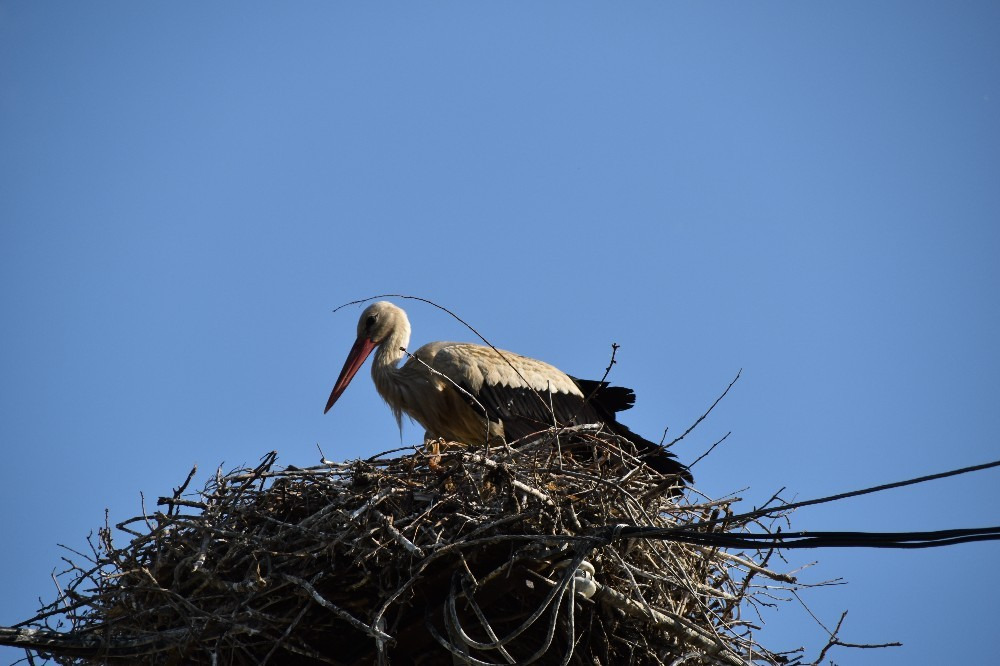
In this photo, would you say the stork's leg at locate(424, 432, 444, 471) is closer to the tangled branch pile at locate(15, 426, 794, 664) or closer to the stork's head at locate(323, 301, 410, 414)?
the tangled branch pile at locate(15, 426, 794, 664)

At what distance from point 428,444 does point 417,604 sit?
3.00ft

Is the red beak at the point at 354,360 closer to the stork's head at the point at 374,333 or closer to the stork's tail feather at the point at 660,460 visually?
the stork's head at the point at 374,333

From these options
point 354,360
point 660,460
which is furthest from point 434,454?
point 354,360

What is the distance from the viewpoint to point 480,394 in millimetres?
6336

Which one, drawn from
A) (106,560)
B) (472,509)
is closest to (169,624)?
(106,560)

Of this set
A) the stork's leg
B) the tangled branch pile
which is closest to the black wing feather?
the stork's leg

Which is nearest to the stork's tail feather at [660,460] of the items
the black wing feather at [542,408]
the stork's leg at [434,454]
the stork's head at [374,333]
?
the black wing feather at [542,408]

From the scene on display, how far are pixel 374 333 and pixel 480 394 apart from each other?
121 cm

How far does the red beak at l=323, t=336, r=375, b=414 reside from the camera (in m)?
7.11

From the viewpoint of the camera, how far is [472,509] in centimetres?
384

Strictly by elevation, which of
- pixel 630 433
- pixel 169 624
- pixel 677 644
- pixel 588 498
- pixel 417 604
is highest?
pixel 630 433

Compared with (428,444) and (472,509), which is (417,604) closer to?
(472,509)

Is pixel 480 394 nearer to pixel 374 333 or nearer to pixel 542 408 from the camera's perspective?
pixel 542 408

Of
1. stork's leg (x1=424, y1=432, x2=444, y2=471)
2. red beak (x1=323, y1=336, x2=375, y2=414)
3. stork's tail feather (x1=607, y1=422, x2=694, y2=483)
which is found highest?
red beak (x1=323, y1=336, x2=375, y2=414)
